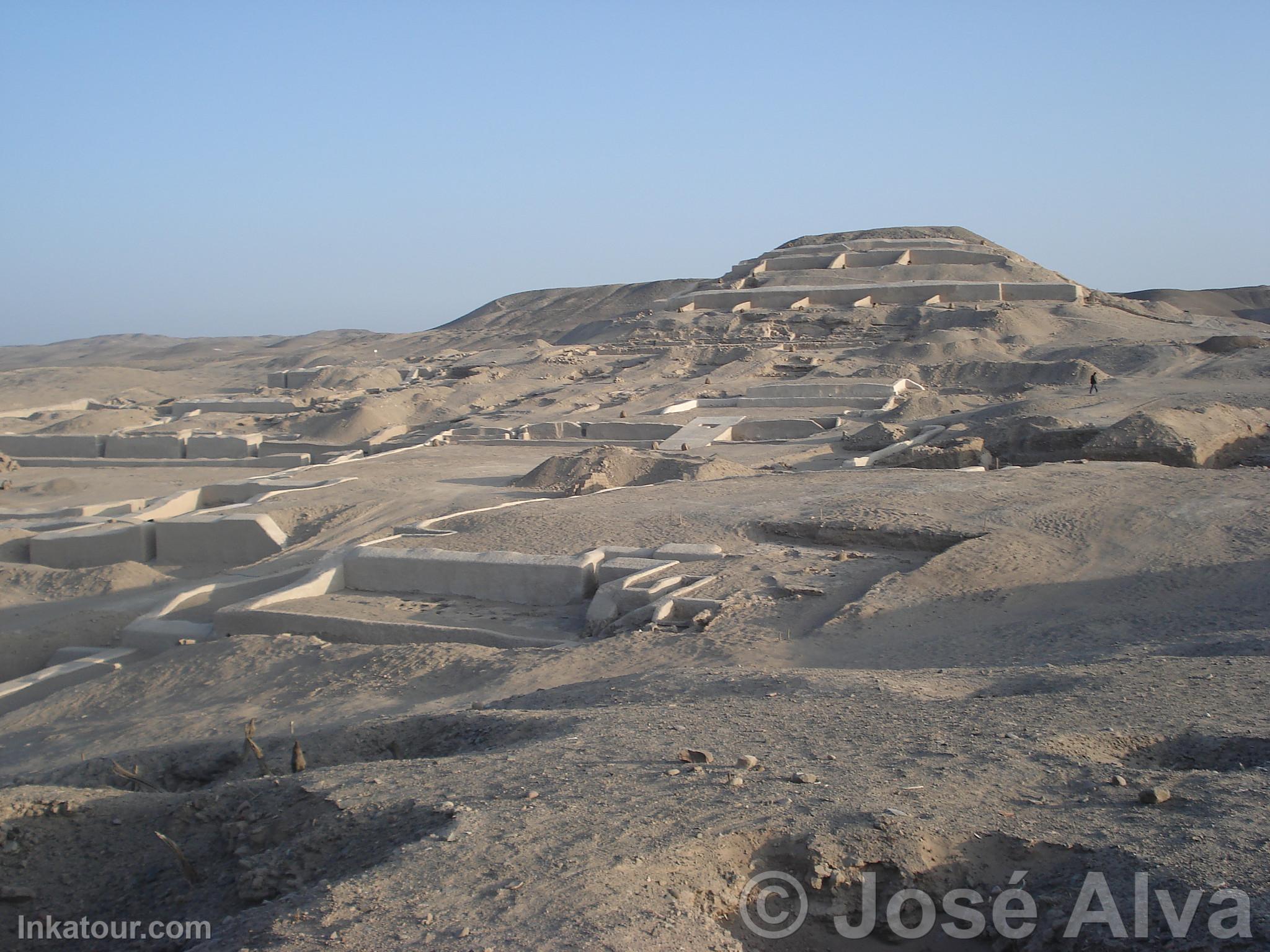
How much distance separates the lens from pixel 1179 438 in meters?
10.2

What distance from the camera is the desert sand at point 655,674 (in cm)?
281

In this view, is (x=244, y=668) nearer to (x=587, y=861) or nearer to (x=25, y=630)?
(x=25, y=630)

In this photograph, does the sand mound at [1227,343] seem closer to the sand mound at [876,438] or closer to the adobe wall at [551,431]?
the sand mound at [876,438]

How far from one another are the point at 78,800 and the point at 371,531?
6477 millimetres

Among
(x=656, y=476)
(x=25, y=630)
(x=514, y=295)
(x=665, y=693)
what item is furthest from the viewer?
(x=514, y=295)

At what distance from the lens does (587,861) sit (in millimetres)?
2791

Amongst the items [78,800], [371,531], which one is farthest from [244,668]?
[371,531]

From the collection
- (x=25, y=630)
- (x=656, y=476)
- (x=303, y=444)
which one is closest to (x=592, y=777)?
(x=25, y=630)

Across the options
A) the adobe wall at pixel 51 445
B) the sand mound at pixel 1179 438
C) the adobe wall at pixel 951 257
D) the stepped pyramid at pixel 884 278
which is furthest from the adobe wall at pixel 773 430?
the adobe wall at pixel 951 257

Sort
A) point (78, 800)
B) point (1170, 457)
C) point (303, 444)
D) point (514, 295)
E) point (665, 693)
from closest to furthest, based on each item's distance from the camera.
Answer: point (78, 800) → point (665, 693) → point (1170, 457) → point (303, 444) → point (514, 295)

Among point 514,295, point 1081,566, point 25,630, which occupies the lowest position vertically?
point 25,630

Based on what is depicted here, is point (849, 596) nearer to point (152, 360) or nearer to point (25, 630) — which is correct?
point (25, 630)

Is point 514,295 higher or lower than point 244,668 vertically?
higher

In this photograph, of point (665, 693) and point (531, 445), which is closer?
point (665, 693)
